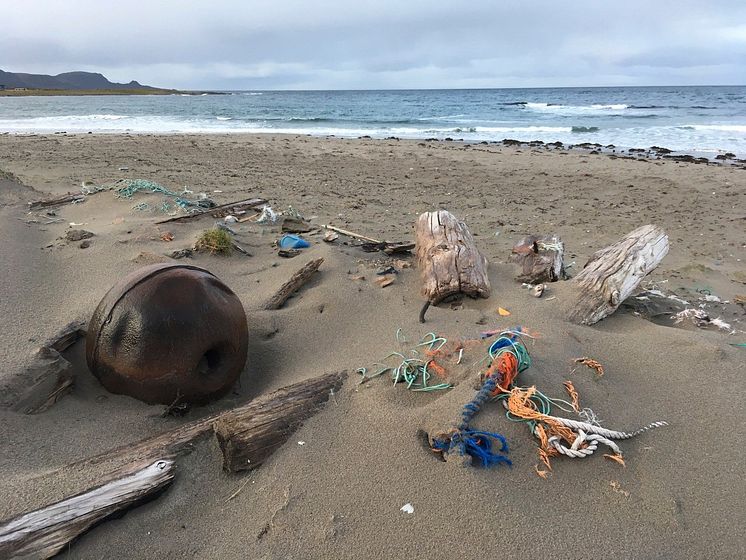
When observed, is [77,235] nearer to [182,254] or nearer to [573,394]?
[182,254]

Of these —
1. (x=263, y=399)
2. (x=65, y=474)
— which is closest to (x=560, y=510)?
(x=263, y=399)

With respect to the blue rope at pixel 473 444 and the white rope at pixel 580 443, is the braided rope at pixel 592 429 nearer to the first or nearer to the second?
the white rope at pixel 580 443

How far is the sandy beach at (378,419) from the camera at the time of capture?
2.02m

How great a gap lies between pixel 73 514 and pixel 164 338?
3.09 ft

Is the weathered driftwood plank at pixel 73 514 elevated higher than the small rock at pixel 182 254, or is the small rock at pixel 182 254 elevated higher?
the small rock at pixel 182 254

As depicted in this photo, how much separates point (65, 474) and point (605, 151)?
1708 cm

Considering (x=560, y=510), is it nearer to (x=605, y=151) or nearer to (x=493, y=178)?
(x=493, y=178)

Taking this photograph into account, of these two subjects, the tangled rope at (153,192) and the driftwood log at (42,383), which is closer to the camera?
the driftwood log at (42,383)

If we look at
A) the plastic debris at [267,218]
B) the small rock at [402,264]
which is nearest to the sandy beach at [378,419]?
the small rock at [402,264]

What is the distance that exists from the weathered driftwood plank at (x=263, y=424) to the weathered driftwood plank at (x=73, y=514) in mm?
274

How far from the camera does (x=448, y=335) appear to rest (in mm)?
3391

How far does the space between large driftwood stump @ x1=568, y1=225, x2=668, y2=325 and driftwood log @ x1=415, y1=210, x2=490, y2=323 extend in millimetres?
744

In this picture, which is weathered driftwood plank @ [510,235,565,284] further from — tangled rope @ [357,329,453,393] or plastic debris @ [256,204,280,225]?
plastic debris @ [256,204,280,225]

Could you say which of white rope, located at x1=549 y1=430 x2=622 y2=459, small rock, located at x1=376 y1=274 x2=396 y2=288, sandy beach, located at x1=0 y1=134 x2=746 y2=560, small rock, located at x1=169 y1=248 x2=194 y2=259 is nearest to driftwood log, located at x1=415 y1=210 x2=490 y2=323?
sandy beach, located at x1=0 y1=134 x2=746 y2=560
